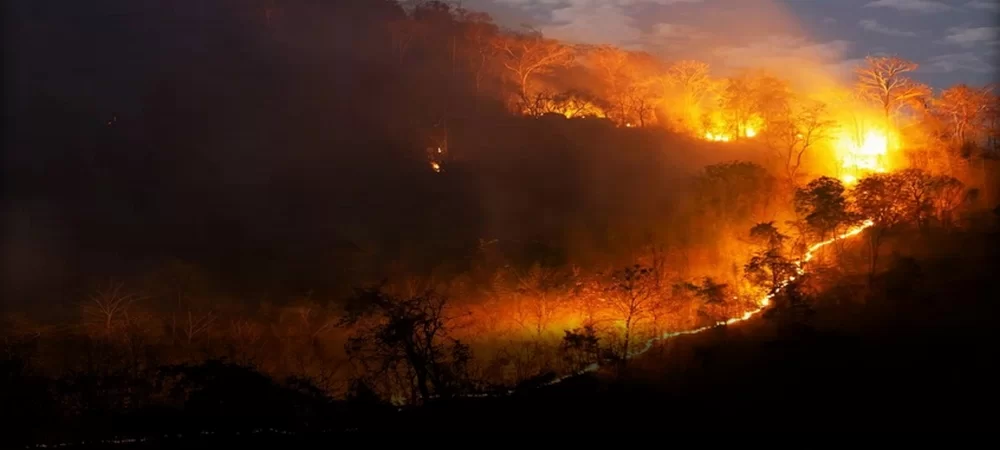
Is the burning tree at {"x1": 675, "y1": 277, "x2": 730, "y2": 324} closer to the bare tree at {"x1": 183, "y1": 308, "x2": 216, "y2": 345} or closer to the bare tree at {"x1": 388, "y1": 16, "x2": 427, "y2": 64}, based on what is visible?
the bare tree at {"x1": 183, "y1": 308, "x2": 216, "y2": 345}

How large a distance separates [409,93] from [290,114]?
5151 millimetres

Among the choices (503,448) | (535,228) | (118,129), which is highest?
(118,129)

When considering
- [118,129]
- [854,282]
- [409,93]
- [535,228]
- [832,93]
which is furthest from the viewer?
[409,93]

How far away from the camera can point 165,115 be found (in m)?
27.0

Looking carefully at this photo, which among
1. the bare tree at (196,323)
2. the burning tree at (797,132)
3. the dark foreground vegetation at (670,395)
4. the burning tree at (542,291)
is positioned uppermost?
the burning tree at (797,132)

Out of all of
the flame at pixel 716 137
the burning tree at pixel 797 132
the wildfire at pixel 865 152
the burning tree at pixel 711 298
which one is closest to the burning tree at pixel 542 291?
the burning tree at pixel 711 298

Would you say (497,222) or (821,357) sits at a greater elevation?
(497,222)

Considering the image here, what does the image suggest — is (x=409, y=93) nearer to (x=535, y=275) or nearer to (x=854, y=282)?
(x=535, y=275)

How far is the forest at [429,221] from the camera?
1159 centimetres

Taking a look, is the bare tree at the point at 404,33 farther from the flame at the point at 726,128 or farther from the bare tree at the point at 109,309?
the bare tree at the point at 109,309

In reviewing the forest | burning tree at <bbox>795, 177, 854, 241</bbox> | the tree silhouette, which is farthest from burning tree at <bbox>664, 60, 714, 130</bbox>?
the tree silhouette

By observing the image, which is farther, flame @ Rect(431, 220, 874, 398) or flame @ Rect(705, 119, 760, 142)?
flame @ Rect(705, 119, 760, 142)

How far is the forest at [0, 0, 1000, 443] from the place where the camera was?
11.6 m

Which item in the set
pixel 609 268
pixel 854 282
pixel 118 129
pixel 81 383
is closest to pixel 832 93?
pixel 854 282
